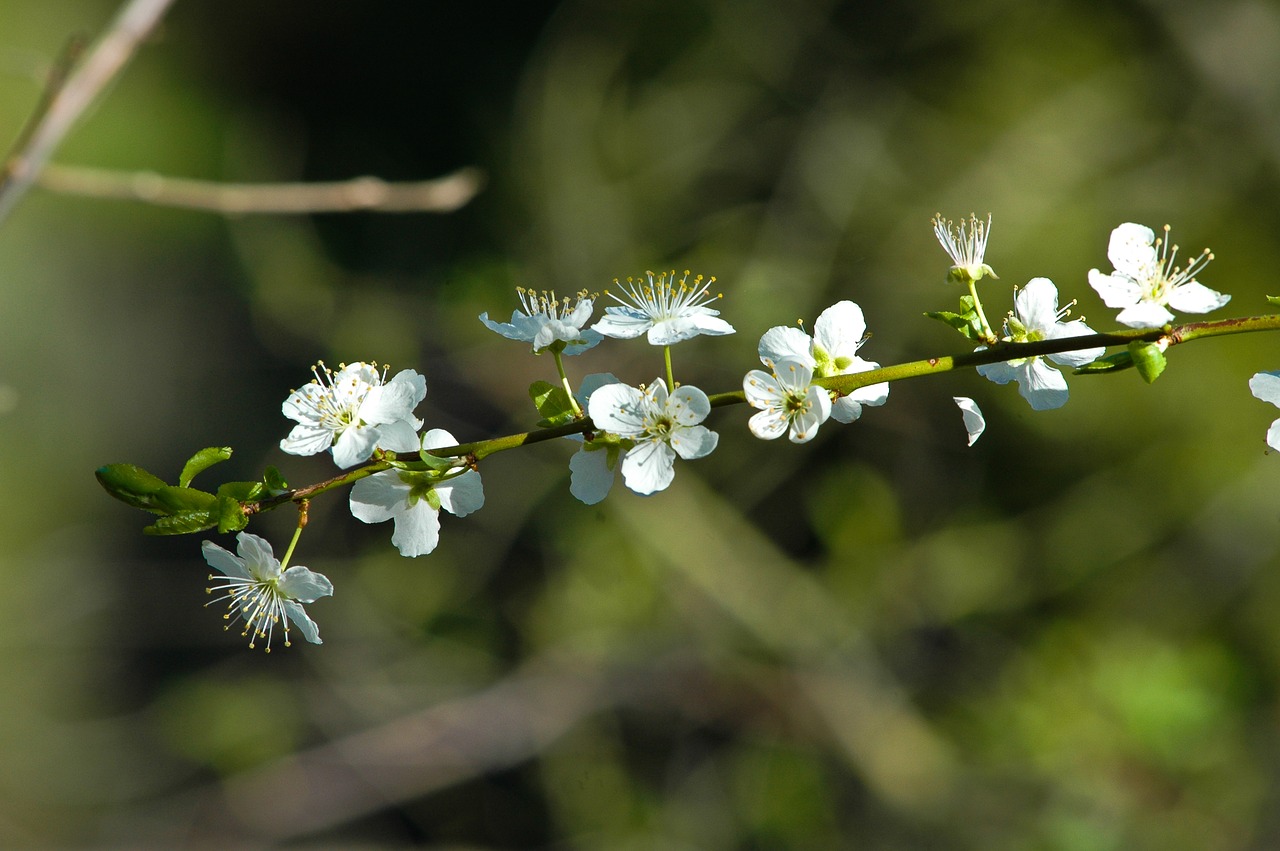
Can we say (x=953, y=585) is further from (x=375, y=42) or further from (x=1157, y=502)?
(x=375, y=42)

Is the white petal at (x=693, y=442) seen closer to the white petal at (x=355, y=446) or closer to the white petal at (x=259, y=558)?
the white petal at (x=355, y=446)

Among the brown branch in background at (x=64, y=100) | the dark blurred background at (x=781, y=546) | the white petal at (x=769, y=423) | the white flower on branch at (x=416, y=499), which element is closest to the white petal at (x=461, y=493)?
the white flower on branch at (x=416, y=499)

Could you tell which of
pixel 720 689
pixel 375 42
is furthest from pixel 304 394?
pixel 375 42

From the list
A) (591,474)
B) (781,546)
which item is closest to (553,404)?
(591,474)

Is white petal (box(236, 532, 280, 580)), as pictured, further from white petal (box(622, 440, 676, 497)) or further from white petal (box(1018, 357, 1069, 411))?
white petal (box(1018, 357, 1069, 411))

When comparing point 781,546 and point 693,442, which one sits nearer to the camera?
point 693,442

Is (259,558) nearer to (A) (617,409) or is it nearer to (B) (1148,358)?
(A) (617,409)

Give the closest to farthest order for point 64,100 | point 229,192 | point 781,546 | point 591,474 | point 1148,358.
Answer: point 1148,358, point 591,474, point 64,100, point 229,192, point 781,546
